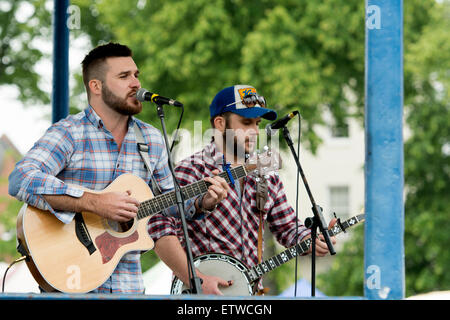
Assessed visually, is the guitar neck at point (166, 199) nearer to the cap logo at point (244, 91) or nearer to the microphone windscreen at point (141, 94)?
the microphone windscreen at point (141, 94)

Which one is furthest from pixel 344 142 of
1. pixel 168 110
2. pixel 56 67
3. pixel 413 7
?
pixel 56 67

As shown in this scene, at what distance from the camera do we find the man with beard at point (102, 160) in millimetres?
2846

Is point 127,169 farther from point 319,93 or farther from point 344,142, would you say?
point 344,142

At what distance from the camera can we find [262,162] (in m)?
3.38

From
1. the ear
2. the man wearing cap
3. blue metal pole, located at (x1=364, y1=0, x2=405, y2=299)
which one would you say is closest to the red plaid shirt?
the man wearing cap

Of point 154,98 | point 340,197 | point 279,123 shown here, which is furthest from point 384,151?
point 340,197

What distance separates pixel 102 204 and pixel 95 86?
0.63 metres

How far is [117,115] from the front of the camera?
3.16 metres

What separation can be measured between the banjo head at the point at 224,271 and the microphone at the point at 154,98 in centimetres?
A: 88

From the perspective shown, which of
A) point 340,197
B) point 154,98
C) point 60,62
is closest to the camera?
point 154,98

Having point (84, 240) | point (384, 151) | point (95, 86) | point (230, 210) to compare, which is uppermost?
point (95, 86)

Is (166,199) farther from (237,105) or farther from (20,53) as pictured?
(20,53)

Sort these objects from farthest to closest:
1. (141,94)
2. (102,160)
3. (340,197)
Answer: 1. (340,197)
2. (102,160)
3. (141,94)
